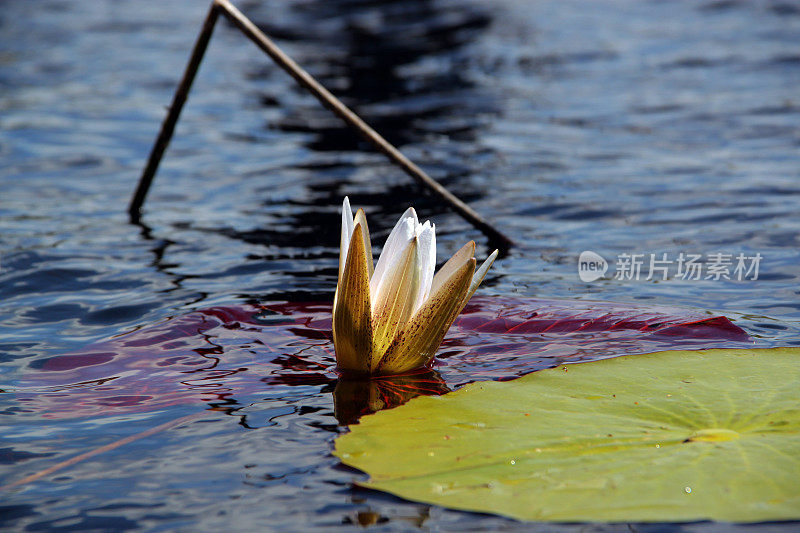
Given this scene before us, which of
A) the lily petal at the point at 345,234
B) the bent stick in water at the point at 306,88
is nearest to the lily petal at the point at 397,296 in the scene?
the lily petal at the point at 345,234

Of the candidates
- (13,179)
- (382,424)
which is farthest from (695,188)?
(13,179)

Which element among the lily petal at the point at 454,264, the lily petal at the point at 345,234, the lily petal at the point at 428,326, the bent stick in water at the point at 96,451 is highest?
the lily petal at the point at 345,234

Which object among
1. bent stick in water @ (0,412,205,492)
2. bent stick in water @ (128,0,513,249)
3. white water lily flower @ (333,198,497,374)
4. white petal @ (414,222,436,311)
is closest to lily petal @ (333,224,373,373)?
white water lily flower @ (333,198,497,374)

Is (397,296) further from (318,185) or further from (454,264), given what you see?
(318,185)

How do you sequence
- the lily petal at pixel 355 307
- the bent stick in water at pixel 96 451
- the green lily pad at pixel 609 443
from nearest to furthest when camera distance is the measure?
the green lily pad at pixel 609 443, the bent stick in water at pixel 96 451, the lily petal at pixel 355 307

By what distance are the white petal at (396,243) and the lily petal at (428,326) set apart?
13 centimetres

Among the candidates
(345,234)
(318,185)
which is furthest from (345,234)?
(318,185)

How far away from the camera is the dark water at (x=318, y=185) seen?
188 cm

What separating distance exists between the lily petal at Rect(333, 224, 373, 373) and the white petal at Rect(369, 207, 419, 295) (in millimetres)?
75

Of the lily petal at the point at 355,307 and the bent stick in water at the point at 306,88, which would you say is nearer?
the lily petal at the point at 355,307

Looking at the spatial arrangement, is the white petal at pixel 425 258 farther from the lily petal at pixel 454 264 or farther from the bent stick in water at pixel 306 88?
the bent stick in water at pixel 306 88

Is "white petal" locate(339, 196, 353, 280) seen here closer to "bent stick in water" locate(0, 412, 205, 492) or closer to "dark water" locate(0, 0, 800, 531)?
A: "dark water" locate(0, 0, 800, 531)

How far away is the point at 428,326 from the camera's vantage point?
2.08 meters

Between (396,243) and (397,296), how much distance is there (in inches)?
5.5
